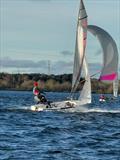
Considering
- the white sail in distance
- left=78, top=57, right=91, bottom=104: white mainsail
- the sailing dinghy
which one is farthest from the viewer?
the white sail in distance

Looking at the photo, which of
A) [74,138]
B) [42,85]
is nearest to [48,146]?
[74,138]

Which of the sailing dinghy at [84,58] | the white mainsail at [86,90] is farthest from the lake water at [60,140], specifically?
the sailing dinghy at [84,58]

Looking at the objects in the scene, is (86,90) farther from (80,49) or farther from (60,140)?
(60,140)

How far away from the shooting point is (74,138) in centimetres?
2838

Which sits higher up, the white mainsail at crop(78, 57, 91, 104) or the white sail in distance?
the white sail in distance

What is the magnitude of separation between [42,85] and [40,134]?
149 metres

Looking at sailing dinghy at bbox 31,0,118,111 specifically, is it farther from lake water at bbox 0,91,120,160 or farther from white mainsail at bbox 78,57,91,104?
lake water at bbox 0,91,120,160

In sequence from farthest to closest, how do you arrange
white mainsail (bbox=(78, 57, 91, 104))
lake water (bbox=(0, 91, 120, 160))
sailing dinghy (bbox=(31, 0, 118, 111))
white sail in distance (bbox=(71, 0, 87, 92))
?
white sail in distance (bbox=(71, 0, 87, 92)), sailing dinghy (bbox=(31, 0, 118, 111)), white mainsail (bbox=(78, 57, 91, 104)), lake water (bbox=(0, 91, 120, 160))

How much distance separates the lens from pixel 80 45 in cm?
5084

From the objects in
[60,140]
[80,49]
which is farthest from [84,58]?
[60,140]

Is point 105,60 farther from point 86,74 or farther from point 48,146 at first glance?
point 48,146

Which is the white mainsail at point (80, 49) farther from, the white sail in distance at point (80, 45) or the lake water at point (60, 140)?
the lake water at point (60, 140)

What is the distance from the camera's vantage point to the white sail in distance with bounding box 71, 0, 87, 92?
50.1 meters

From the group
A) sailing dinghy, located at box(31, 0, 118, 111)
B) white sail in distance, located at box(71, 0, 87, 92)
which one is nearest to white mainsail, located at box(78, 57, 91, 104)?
sailing dinghy, located at box(31, 0, 118, 111)
